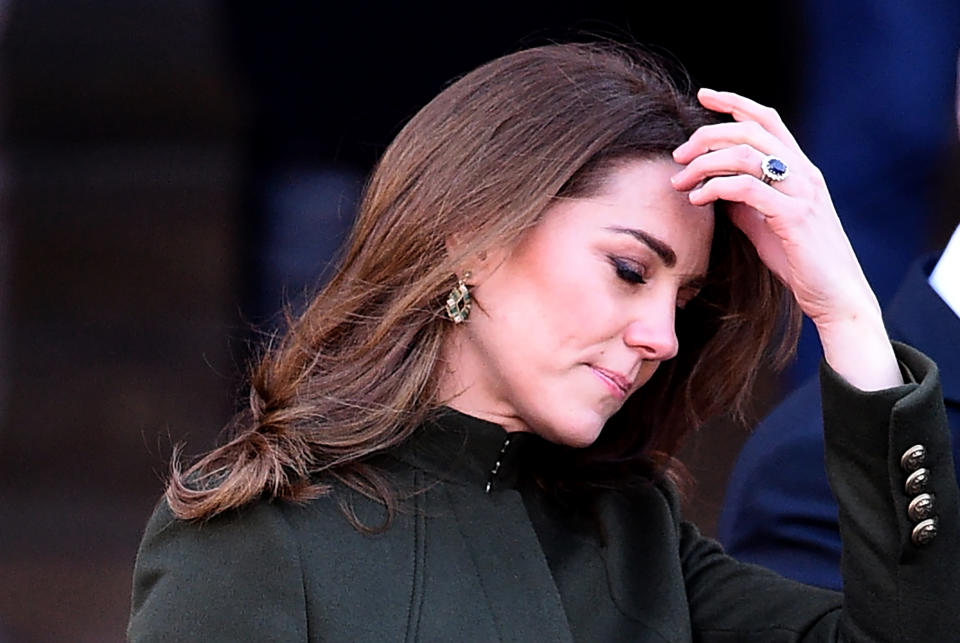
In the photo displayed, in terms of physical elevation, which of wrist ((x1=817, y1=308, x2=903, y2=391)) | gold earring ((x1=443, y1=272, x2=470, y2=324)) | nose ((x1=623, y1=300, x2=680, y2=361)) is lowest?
gold earring ((x1=443, y1=272, x2=470, y2=324))

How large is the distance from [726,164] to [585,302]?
227 mm

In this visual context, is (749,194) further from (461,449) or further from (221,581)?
(221,581)

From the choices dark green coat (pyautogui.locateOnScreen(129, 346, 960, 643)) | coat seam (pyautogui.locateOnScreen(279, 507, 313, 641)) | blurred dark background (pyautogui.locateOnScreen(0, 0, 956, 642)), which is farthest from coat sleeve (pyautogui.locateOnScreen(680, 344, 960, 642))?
blurred dark background (pyautogui.locateOnScreen(0, 0, 956, 642))

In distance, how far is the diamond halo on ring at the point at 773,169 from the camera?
208 centimetres

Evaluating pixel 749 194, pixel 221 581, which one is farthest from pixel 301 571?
pixel 749 194

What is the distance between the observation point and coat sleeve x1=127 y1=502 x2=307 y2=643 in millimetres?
1928

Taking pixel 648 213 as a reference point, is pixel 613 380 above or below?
below

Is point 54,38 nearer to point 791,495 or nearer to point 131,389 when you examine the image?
point 131,389

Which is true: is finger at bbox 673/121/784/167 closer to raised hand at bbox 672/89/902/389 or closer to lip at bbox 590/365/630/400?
raised hand at bbox 672/89/902/389

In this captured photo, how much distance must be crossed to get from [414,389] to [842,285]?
20.5 inches

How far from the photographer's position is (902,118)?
3.46 meters

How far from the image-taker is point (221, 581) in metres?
1.95

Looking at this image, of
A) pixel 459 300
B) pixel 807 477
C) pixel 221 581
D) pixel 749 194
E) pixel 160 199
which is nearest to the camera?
pixel 221 581

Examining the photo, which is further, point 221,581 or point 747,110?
point 747,110
